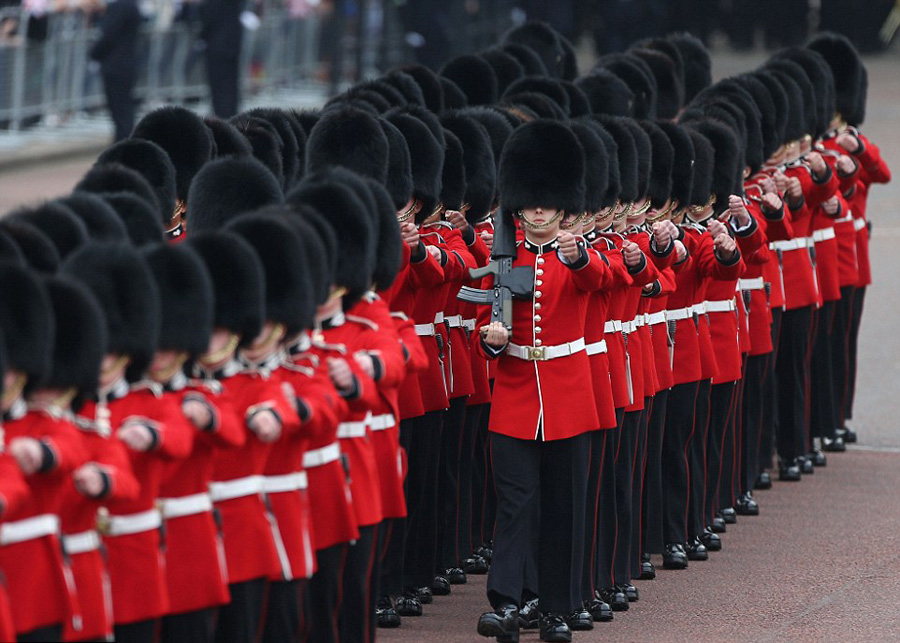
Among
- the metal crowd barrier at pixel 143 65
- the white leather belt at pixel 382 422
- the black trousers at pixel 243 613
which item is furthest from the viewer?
the metal crowd barrier at pixel 143 65

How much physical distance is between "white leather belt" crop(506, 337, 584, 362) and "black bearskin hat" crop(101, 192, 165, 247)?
1199 millimetres

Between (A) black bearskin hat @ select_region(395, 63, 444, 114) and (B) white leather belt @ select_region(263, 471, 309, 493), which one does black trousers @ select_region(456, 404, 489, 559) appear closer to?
(B) white leather belt @ select_region(263, 471, 309, 493)

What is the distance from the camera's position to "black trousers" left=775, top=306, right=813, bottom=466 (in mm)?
9078

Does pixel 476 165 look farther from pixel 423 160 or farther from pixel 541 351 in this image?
pixel 541 351

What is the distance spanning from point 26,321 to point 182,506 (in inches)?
27.9

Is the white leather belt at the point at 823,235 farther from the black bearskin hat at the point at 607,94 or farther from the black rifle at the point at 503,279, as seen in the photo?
the black rifle at the point at 503,279

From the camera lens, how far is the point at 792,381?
9141mm

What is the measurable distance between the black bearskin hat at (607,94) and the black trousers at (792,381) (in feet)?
4.17

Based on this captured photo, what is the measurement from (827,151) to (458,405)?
311cm

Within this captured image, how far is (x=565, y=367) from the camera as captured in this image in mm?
6355

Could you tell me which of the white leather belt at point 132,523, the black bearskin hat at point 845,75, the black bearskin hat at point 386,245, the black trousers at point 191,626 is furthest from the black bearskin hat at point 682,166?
the white leather belt at point 132,523

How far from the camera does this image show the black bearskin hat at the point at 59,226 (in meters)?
5.27

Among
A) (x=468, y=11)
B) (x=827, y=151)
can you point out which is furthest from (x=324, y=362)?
(x=468, y=11)

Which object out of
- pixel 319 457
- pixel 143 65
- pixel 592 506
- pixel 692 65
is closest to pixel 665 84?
pixel 692 65
